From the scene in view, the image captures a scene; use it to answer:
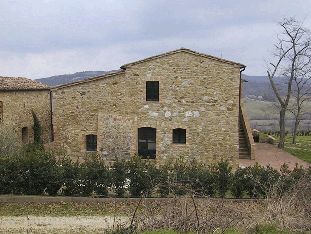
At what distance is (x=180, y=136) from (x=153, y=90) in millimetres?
2673

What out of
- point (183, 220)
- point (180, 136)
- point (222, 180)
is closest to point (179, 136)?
point (180, 136)

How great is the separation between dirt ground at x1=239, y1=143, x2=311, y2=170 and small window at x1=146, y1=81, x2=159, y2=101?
5678mm

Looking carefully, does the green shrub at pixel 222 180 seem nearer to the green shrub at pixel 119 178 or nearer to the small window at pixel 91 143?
the green shrub at pixel 119 178

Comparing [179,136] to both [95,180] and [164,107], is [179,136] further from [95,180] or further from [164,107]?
[95,180]

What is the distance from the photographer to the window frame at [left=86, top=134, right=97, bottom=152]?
56.3 ft

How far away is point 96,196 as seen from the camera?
483 inches

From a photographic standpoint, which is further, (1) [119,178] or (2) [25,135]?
(2) [25,135]

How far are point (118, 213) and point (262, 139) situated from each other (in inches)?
686

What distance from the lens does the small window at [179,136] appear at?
53.7 feet

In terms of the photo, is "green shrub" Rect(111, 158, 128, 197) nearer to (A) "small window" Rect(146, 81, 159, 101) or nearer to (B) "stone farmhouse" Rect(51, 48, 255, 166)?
(B) "stone farmhouse" Rect(51, 48, 255, 166)

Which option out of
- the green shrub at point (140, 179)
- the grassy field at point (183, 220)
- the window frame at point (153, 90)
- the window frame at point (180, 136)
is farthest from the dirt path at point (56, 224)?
the window frame at point (153, 90)

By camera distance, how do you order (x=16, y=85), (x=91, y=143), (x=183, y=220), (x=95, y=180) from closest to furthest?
(x=183, y=220) → (x=95, y=180) → (x=91, y=143) → (x=16, y=85)

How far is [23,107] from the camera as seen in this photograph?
20.8 meters

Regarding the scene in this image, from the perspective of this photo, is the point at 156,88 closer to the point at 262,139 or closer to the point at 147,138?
→ the point at 147,138
